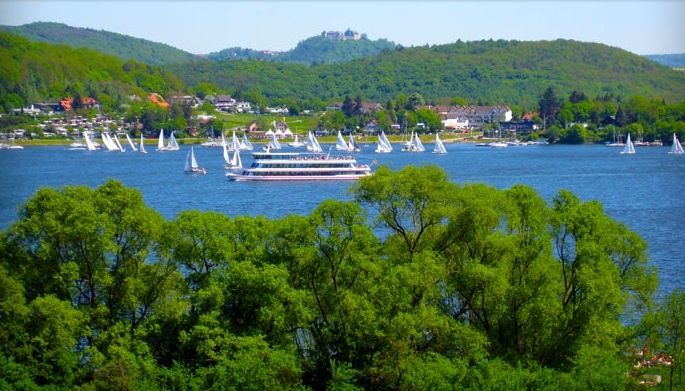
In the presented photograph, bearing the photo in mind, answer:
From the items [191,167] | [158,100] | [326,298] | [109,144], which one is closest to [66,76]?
[158,100]

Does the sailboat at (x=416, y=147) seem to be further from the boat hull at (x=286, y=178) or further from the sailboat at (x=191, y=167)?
the boat hull at (x=286, y=178)

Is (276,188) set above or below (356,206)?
below

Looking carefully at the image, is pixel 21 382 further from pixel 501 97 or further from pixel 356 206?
pixel 501 97

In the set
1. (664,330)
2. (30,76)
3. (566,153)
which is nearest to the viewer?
(664,330)

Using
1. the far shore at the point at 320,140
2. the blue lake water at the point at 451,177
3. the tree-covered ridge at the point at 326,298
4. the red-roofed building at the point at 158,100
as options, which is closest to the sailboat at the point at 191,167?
the blue lake water at the point at 451,177

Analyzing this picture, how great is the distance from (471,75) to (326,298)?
142m

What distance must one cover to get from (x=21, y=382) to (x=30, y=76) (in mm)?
107761

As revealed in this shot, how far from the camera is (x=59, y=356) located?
1594cm

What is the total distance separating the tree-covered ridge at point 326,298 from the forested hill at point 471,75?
126 metres

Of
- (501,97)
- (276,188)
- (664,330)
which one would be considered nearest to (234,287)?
(664,330)

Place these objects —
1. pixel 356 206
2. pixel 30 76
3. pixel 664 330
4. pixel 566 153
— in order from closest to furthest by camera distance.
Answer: pixel 664 330
pixel 356 206
pixel 566 153
pixel 30 76

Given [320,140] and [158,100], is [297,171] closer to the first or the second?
[320,140]

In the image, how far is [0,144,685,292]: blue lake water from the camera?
38.4 meters

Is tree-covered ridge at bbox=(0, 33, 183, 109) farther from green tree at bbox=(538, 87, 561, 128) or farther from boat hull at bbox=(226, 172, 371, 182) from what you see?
boat hull at bbox=(226, 172, 371, 182)
